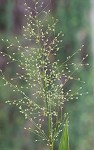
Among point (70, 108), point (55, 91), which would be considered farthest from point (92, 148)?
point (55, 91)

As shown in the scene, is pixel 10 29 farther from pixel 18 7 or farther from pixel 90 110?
pixel 90 110

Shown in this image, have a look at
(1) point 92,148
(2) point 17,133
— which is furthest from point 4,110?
(1) point 92,148

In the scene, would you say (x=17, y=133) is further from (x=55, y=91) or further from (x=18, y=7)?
(x=55, y=91)

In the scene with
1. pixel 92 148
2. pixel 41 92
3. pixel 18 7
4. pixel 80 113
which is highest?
pixel 18 7

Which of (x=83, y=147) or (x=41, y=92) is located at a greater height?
(x=83, y=147)

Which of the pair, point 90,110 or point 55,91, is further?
point 90,110

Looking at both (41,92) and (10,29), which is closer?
(41,92)
